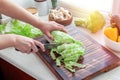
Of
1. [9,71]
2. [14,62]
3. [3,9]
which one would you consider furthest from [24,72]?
[3,9]

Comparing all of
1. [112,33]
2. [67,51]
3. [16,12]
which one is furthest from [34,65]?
[112,33]

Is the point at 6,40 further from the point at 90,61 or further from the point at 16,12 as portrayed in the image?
the point at 90,61

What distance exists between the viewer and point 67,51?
1.16 m

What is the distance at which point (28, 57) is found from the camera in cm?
124

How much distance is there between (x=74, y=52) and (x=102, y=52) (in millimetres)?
137

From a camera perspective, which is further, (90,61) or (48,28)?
(48,28)

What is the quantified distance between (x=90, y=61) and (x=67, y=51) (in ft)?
0.36

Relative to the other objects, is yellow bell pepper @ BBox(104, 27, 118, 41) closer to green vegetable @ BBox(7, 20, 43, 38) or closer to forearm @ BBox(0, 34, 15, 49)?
green vegetable @ BBox(7, 20, 43, 38)

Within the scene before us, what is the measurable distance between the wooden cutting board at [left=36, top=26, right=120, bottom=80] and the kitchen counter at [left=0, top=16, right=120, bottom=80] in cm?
2

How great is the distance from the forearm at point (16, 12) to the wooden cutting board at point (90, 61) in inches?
4.2

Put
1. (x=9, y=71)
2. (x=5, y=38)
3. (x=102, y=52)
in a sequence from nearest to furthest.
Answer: (x=5, y=38) < (x=102, y=52) < (x=9, y=71)

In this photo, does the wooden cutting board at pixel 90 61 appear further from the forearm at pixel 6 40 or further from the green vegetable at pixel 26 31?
the forearm at pixel 6 40

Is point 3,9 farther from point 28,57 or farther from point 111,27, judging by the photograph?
point 111,27

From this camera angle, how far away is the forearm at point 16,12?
1238 millimetres
